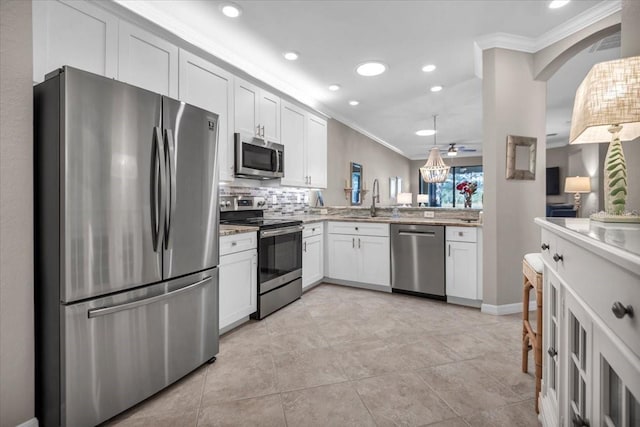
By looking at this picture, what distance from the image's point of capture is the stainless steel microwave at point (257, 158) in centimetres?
308

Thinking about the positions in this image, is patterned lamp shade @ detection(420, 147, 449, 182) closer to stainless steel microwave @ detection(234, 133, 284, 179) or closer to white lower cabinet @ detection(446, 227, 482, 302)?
white lower cabinet @ detection(446, 227, 482, 302)

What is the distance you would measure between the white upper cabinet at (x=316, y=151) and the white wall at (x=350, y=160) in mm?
382

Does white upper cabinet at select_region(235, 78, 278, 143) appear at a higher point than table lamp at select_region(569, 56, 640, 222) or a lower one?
higher

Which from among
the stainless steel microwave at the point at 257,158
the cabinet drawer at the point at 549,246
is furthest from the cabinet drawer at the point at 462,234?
the stainless steel microwave at the point at 257,158

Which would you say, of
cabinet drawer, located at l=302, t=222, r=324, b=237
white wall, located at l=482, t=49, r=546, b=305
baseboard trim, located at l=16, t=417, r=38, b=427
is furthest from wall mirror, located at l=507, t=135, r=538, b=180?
baseboard trim, located at l=16, t=417, r=38, b=427

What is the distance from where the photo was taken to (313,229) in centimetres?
393

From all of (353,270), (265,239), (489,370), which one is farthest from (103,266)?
(353,270)

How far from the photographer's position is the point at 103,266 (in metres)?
1.52

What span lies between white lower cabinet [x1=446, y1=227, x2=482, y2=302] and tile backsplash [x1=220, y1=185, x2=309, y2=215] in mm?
2101

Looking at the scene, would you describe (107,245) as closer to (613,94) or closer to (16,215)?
(16,215)

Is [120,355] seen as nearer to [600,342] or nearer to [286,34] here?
[600,342]

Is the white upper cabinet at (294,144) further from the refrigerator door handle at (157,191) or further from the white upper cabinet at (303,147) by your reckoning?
the refrigerator door handle at (157,191)

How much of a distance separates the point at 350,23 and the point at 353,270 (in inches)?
108

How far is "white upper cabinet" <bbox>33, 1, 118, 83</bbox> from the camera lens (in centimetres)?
172
